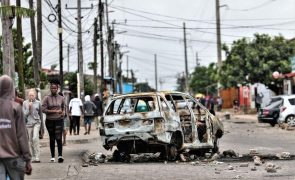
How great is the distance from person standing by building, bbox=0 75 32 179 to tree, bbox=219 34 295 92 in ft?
137

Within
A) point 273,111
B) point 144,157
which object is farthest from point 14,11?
point 273,111

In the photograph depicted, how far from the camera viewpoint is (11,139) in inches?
263

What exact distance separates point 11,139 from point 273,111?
86.3 ft

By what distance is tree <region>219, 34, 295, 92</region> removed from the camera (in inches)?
1890

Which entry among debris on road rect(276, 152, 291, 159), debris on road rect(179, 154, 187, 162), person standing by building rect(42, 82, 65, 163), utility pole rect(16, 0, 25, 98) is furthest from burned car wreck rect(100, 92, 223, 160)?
utility pole rect(16, 0, 25, 98)

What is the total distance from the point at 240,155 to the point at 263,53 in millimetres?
32866

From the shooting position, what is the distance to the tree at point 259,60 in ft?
157

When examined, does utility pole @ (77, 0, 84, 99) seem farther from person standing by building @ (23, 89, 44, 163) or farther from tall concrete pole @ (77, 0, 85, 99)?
person standing by building @ (23, 89, 44, 163)

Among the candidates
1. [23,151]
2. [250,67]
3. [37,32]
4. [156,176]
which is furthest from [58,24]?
[23,151]

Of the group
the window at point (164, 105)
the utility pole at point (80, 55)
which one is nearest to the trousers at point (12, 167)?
the window at point (164, 105)

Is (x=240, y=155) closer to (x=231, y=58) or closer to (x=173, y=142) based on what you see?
(x=173, y=142)

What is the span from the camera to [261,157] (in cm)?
1559

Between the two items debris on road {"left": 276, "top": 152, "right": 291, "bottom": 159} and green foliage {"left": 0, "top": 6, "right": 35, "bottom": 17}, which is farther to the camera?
debris on road {"left": 276, "top": 152, "right": 291, "bottom": 159}

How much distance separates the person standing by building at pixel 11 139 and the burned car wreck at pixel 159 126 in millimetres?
8403
